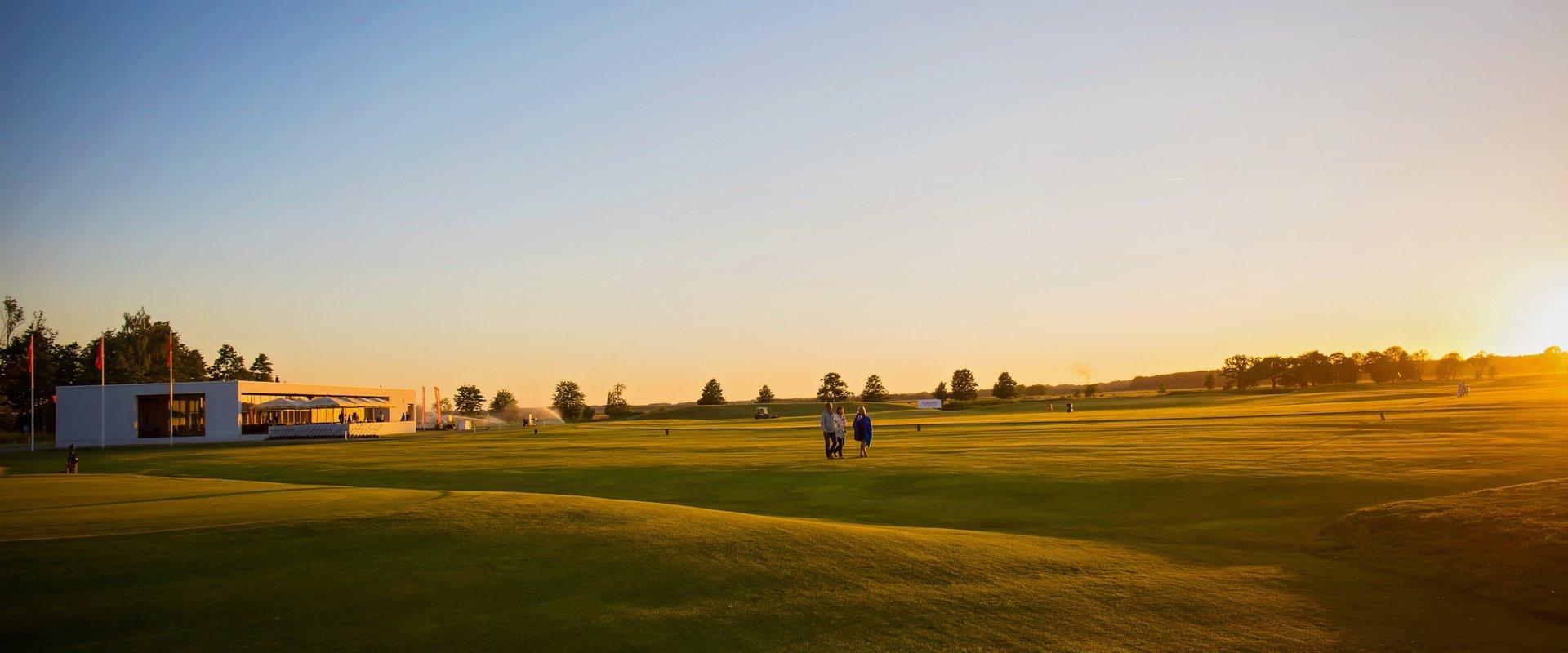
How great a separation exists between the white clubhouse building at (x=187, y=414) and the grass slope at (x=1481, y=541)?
238 feet

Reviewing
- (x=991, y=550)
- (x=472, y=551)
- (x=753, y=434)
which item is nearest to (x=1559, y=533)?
(x=991, y=550)

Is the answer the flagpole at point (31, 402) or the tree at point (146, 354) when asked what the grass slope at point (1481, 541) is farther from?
the tree at point (146, 354)

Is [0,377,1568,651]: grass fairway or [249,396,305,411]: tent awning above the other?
[249,396,305,411]: tent awning

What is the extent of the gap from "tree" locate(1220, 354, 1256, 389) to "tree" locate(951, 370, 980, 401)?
54.7 meters

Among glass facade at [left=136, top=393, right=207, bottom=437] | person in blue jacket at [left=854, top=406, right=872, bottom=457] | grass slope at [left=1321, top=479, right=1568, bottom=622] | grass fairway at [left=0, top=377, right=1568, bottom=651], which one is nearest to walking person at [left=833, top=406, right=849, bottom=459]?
person in blue jacket at [left=854, top=406, right=872, bottom=457]

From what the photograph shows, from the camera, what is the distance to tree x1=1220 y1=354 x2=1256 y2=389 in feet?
537

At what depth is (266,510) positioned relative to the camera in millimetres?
15609

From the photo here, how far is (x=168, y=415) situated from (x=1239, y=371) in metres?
175

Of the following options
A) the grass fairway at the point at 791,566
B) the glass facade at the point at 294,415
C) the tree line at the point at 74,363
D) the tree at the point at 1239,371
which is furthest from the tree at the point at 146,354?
the tree at the point at 1239,371

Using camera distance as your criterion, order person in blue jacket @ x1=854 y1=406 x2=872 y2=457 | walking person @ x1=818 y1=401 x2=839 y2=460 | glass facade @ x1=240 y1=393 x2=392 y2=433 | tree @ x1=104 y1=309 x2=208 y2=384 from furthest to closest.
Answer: tree @ x1=104 y1=309 x2=208 y2=384 < glass facade @ x1=240 y1=393 x2=392 y2=433 < person in blue jacket @ x1=854 y1=406 x2=872 y2=457 < walking person @ x1=818 y1=401 x2=839 y2=460

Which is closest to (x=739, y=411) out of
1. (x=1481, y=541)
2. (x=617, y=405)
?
(x=617, y=405)

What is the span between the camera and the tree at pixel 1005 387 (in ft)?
491

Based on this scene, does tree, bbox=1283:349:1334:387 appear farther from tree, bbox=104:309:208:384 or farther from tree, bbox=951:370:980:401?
tree, bbox=104:309:208:384

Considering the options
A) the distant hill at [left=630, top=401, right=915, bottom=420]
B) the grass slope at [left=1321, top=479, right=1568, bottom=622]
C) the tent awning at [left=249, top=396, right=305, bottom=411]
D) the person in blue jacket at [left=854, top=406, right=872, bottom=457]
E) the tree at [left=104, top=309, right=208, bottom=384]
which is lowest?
the distant hill at [left=630, top=401, right=915, bottom=420]
